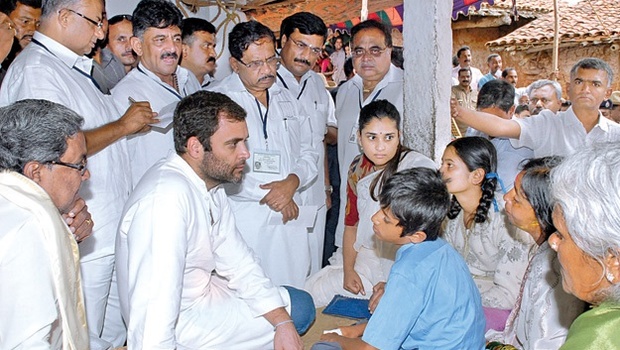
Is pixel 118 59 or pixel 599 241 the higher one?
pixel 118 59

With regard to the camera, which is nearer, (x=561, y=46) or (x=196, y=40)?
(x=196, y=40)

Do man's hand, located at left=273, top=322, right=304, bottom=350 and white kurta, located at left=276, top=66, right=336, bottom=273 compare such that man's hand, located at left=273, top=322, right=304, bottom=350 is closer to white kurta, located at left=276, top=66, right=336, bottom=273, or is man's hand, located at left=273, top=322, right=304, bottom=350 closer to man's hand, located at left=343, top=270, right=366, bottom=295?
man's hand, located at left=343, top=270, right=366, bottom=295

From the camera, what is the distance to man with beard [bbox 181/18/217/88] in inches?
162

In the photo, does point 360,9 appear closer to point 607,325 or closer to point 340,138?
point 340,138

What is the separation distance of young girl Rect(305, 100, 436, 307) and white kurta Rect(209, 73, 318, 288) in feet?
0.73

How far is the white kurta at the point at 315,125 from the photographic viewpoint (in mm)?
4164

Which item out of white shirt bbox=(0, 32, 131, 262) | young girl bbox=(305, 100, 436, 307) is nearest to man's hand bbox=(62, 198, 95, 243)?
white shirt bbox=(0, 32, 131, 262)

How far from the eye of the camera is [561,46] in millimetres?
14703

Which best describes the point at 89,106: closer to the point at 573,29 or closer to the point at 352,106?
the point at 352,106

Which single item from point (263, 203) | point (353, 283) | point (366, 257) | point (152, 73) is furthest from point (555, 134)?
point (152, 73)

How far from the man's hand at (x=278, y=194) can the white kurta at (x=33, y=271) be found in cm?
184

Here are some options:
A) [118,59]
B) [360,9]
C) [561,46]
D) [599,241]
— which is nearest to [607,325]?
[599,241]

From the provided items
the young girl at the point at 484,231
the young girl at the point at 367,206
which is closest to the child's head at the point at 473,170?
the young girl at the point at 484,231

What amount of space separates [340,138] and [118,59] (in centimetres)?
164
